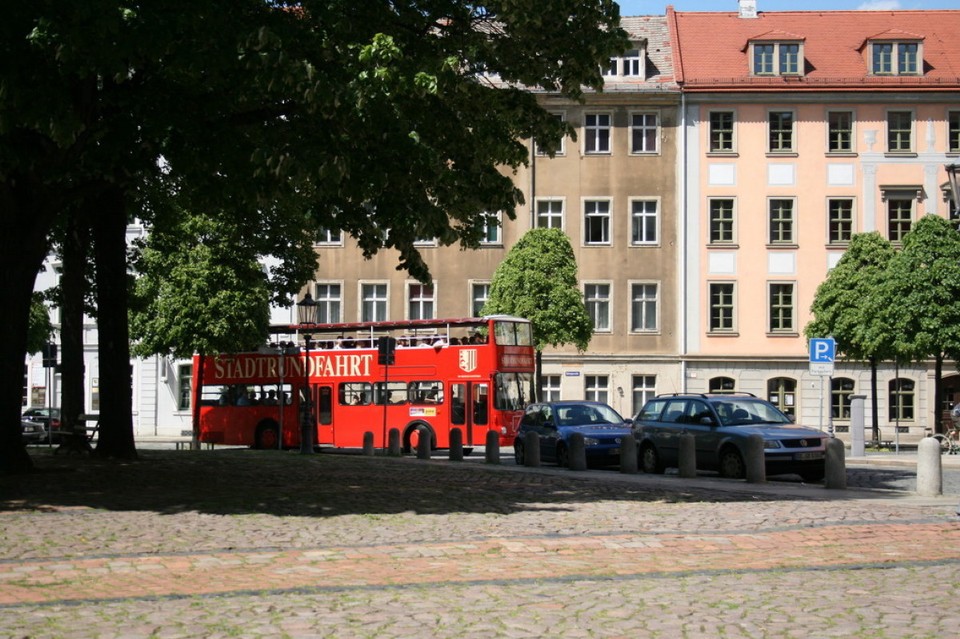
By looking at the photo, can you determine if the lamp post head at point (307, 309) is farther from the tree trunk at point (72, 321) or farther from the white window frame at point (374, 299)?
the white window frame at point (374, 299)

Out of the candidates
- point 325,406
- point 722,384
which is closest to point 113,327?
point 325,406

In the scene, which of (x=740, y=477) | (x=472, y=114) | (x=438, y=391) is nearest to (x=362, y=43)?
(x=472, y=114)

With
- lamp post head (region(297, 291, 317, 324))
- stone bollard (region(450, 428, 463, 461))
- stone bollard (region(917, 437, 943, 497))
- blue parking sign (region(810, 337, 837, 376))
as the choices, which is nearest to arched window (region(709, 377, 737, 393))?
blue parking sign (region(810, 337, 837, 376))

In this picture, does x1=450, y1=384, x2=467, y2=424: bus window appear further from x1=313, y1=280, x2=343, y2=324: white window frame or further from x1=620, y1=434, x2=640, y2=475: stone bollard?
x1=313, y1=280, x2=343, y2=324: white window frame

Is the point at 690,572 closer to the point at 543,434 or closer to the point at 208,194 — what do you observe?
the point at 208,194

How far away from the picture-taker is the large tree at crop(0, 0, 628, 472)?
14359 millimetres

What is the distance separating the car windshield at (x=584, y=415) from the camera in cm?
2891

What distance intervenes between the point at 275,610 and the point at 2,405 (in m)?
10.3

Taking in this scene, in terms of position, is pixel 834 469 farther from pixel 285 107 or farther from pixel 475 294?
pixel 475 294

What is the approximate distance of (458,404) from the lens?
3531 cm

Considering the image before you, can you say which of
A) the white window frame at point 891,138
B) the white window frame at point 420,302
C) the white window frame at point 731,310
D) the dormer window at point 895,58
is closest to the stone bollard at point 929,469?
the white window frame at point 731,310

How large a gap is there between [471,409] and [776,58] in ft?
83.5

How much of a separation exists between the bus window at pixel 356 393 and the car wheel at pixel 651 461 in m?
13.2

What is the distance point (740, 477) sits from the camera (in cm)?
2339
